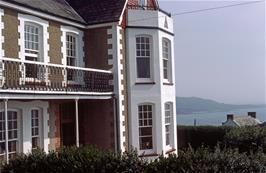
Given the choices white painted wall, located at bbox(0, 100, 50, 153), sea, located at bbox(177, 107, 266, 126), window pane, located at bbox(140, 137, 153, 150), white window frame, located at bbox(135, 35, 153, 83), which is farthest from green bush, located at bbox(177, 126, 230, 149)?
white painted wall, located at bbox(0, 100, 50, 153)

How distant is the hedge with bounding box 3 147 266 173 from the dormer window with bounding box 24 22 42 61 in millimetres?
5987

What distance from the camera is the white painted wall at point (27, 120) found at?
55.6 feet

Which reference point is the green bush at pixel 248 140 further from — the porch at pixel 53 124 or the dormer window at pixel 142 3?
the dormer window at pixel 142 3

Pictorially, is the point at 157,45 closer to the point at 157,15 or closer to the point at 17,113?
the point at 157,15

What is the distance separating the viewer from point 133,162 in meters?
11.1

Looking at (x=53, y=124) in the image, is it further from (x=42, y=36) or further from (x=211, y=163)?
(x=211, y=163)

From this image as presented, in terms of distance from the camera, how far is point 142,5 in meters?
23.2

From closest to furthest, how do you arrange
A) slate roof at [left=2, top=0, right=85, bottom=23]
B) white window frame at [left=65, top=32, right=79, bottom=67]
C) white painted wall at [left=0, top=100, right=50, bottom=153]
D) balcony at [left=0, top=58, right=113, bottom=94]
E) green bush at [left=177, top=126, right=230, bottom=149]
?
balcony at [left=0, top=58, right=113, bottom=94] → white painted wall at [left=0, top=100, right=50, bottom=153] → slate roof at [left=2, top=0, right=85, bottom=23] → white window frame at [left=65, top=32, right=79, bottom=67] → green bush at [left=177, top=126, right=230, bottom=149]

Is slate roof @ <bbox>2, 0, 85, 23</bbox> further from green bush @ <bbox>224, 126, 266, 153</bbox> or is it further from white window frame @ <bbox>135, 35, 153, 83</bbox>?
green bush @ <bbox>224, 126, 266, 153</bbox>

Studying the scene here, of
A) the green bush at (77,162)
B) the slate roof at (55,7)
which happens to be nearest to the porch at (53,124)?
the green bush at (77,162)

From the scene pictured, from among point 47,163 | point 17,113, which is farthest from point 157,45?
point 47,163

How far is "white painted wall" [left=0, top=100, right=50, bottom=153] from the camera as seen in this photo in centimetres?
1694

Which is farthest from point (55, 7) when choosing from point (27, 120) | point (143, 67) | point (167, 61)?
point (167, 61)

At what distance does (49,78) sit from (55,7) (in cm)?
434
